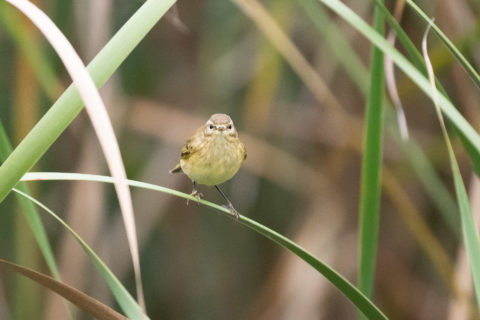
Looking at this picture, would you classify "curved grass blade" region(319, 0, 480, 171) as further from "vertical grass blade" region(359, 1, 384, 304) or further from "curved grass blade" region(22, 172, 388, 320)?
"curved grass blade" region(22, 172, 388, 320)

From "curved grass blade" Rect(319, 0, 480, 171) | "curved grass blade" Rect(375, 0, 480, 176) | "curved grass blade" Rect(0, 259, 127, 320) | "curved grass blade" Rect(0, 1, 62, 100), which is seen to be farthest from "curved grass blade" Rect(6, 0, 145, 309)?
"curved grass blade" Rect(0, 1, 62, 100)

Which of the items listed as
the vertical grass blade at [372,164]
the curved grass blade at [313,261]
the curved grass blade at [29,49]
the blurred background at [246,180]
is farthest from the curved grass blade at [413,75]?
the blurred background at [246,180]

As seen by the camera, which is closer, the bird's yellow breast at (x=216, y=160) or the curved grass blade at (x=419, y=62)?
the curved grass blade at (x=419, y=62)

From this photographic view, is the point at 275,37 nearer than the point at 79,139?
Yes

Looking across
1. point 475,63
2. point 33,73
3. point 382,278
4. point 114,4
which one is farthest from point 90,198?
point 475,63

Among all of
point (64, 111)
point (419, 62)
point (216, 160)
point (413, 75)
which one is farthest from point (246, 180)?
point (64, 111)

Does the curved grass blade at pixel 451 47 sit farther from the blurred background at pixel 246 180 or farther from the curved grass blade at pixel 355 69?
the blurred background at pixel 246 180

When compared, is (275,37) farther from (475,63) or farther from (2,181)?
(2,181)
